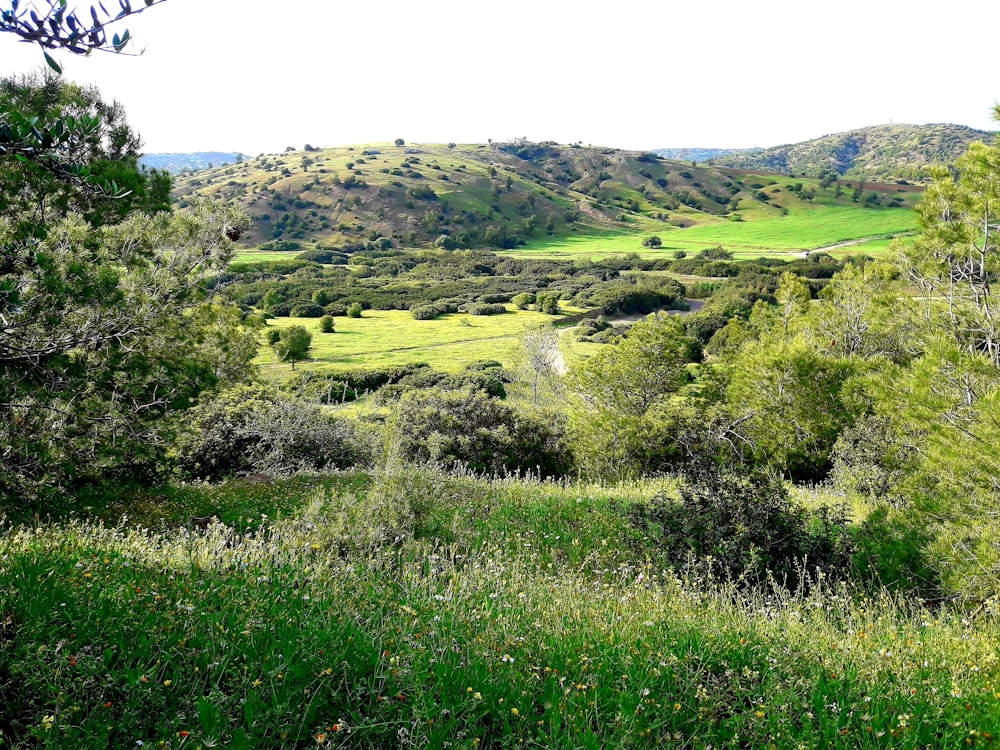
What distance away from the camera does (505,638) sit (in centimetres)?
336

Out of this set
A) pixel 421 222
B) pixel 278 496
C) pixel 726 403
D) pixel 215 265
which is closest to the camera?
pixel 278 496

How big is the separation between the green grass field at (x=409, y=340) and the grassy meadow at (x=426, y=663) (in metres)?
28.9

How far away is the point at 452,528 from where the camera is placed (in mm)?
6852

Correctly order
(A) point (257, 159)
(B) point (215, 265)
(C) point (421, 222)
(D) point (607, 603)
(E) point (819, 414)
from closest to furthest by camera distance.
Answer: (D) point (607, 603) → (B) point (215, 265) → (E) point (819, 414) → (C) point (421, 222) → (A) point (257, 159)

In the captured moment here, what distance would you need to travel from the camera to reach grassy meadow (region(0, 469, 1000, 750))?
103 inches

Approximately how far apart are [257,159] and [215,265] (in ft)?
566

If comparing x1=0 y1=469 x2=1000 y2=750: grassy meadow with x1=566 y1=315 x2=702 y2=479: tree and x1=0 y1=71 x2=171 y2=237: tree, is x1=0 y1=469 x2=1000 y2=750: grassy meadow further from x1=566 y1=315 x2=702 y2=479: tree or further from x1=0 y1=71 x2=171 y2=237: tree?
x1=566 y1=315 x2=702 y2=479: tree

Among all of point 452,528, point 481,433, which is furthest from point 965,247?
point 481,433

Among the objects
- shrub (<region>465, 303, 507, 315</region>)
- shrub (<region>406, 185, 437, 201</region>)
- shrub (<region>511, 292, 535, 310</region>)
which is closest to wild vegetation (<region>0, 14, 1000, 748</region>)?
shrub (<region>465, 303, 507, 315</region>)

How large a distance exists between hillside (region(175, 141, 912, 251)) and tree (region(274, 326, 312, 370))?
229ft

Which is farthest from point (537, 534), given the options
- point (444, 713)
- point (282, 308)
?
point (282, 308)

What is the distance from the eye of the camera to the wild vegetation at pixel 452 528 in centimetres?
279

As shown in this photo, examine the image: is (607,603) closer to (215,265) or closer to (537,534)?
(537,534)

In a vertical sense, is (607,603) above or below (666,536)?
above
